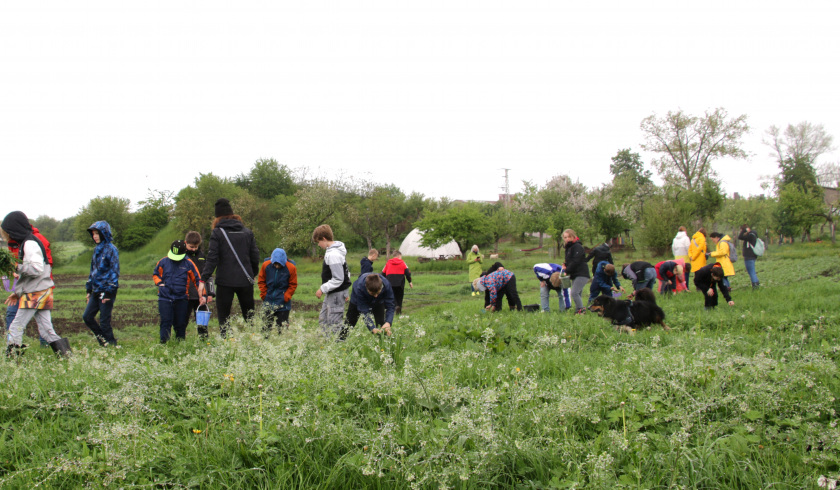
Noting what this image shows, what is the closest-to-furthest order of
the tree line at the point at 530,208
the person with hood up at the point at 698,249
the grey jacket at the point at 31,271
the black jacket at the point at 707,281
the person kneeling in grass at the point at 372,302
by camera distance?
the grey jacket at the point at 31,271 < the person kneeling in grass at the point at 372,302 < the black jacket at the point at 707,281 < the person with hood up at the point at 698,249 < the tree line at the point at 530,208

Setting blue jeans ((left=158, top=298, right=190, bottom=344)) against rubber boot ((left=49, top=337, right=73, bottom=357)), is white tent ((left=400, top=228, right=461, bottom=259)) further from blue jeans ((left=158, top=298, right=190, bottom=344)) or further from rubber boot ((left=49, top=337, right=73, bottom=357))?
rubber boot ((left=49, top=337, right=73, bottom=357))

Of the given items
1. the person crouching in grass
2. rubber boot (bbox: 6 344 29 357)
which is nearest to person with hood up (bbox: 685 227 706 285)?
the person crouching in grass

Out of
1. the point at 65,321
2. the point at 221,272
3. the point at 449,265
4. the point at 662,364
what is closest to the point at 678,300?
the point at 662,364

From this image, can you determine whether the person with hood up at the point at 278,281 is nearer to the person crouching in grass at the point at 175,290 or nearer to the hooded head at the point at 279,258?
the hooded head at the point at 279,258

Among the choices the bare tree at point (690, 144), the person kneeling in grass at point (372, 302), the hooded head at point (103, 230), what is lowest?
the person kneeling in grass at point (372, 302)

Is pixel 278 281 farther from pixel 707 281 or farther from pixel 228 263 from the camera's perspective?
pixel 707 281

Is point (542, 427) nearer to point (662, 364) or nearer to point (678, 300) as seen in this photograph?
point (662, 364)

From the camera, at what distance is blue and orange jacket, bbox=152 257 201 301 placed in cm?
652

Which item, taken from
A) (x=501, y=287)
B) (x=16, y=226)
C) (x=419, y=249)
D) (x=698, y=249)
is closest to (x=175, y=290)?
(x=16, y=226)

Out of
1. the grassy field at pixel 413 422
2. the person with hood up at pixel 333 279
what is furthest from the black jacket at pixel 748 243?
the person with hood up at pixel 333 279

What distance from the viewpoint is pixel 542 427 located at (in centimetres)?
296

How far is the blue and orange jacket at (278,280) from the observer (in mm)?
6668

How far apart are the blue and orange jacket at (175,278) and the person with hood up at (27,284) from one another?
49.4 inches

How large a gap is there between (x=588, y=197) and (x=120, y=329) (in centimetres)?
4582
